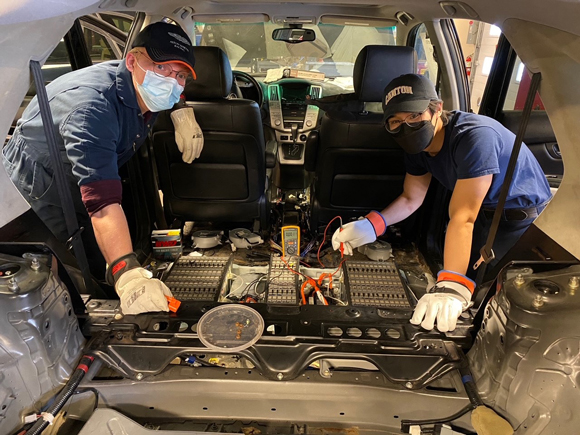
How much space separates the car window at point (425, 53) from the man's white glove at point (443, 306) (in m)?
2.00

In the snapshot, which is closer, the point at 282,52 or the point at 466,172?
the point at 466,172

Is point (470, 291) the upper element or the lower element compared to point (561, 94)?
lower

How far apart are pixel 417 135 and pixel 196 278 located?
1.49 m

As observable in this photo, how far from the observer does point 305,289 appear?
2289 mm

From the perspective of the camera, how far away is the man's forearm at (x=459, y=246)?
1.74 metres

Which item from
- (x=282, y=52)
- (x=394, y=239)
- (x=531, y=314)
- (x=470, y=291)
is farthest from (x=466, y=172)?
(x=282, y=52)

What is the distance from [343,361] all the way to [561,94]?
1058mm

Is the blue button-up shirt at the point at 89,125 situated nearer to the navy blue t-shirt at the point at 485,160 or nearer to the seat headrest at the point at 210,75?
the seat headrest at the point at 210,75

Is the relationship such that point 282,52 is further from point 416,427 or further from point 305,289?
point 416,427

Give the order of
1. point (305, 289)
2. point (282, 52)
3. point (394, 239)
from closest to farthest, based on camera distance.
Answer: point (305, 289), point (394, 239), point (282, 52)

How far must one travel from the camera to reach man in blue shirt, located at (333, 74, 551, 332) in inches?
62.3

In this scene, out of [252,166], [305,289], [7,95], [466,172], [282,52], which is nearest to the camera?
[7,95]

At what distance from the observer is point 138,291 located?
1514mm

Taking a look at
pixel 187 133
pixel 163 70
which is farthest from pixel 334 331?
pixel 187 133
